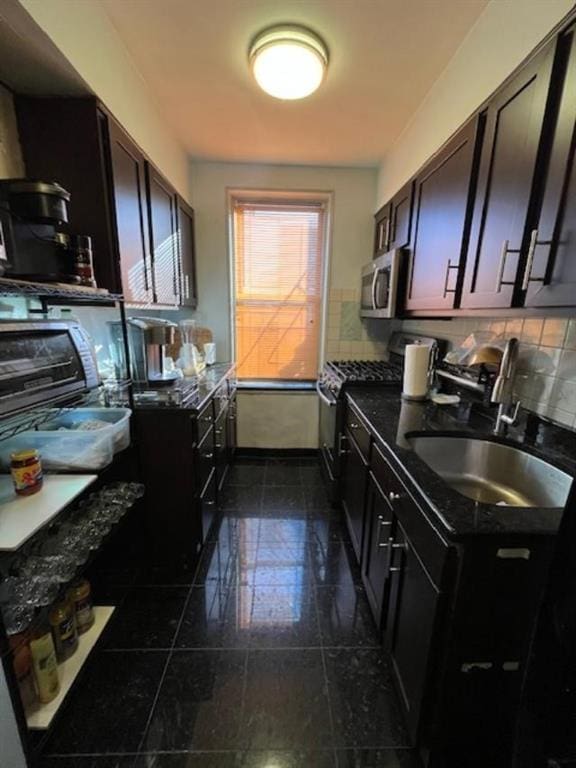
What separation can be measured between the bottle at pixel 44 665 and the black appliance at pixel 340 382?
173 centimetres

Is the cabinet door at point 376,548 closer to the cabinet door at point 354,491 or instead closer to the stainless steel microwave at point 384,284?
the cabinet door at point 354,491

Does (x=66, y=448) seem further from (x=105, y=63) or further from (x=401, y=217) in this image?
(x=401, y=217)

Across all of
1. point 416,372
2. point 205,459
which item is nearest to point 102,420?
point 205,459

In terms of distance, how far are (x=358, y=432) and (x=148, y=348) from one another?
1320mm

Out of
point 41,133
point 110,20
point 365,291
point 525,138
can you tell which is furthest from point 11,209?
point 365,291

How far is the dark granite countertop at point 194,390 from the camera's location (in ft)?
5.67

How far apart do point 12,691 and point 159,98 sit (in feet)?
9.08

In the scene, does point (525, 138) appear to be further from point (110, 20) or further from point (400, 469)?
point (110, 20)

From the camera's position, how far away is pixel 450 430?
1.47 metres

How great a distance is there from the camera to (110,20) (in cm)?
145

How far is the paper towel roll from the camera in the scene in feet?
6.18

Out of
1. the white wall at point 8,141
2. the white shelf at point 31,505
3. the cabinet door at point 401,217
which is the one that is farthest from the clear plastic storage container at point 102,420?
the cabinet door at point 401,217

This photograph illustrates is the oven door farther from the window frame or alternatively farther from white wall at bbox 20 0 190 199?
white wall at bbox 20 0 190 199

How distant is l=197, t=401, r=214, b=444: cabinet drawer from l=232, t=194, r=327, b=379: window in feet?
4.20
